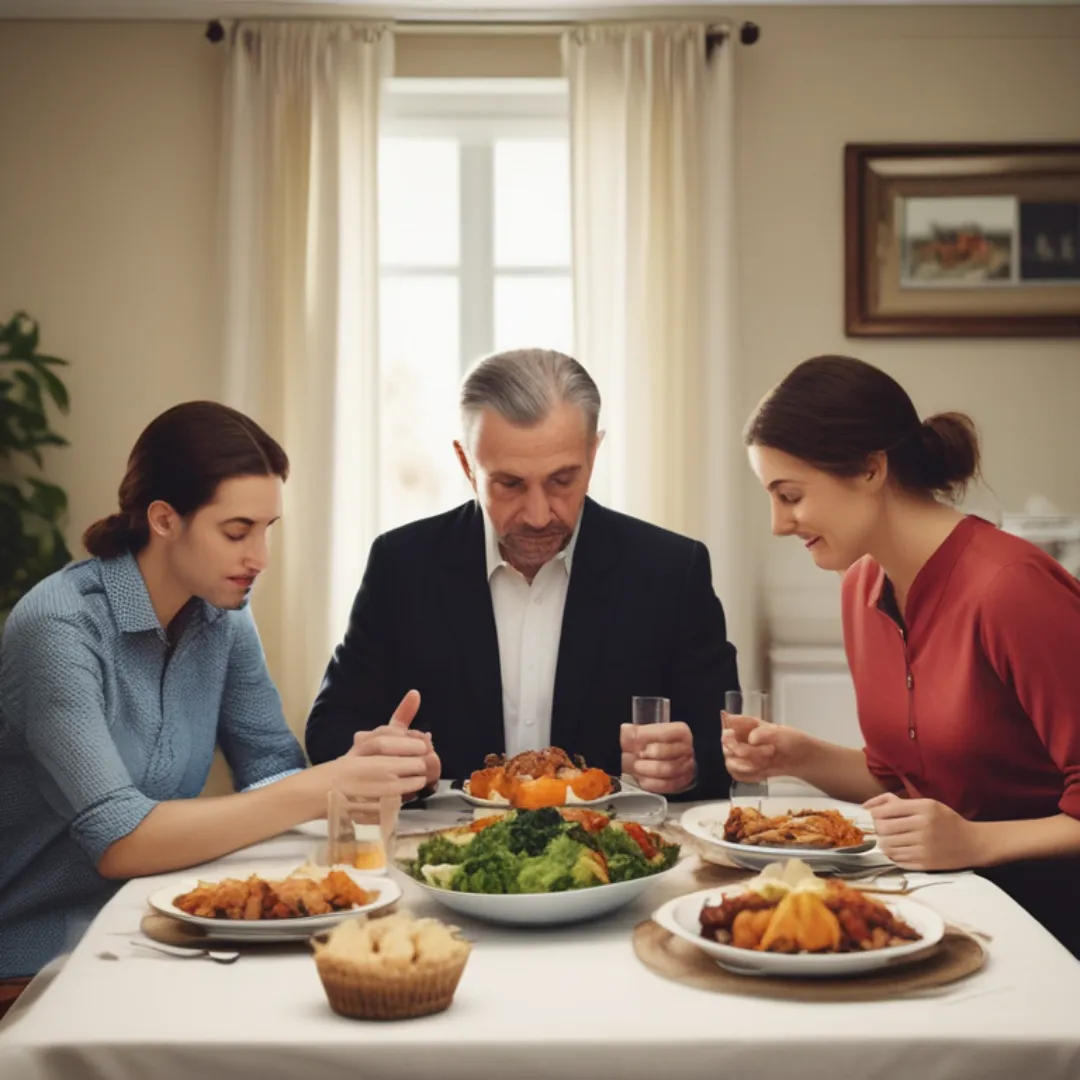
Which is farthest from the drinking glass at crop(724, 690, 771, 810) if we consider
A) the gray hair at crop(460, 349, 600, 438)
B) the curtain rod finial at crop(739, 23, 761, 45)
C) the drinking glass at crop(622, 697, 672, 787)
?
the curtain rod finial at crop(739, 23, 761, 45)

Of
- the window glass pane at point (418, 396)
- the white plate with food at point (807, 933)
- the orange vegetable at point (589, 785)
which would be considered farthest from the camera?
the window glass pane at point (418, 396)

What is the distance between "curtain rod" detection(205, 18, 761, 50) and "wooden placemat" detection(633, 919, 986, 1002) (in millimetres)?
3488

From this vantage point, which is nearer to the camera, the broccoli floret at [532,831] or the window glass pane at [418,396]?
the broccoli floret at [532,831]

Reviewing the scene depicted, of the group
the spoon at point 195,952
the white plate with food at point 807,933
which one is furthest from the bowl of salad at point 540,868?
the spoon at point 195,952

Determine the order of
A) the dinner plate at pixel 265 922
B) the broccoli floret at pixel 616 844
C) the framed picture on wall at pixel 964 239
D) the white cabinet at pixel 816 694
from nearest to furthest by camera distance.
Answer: the dinner plate at pixel 265 922 → the broccoli floret at pixel 616 844 → the white cabinet at pixel 816 694 → the framed picture on wall at pixel 964 239

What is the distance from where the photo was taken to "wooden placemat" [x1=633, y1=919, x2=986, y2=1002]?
3.91 ft

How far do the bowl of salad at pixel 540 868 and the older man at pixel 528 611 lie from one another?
0.78m

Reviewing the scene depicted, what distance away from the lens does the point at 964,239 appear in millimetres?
4336

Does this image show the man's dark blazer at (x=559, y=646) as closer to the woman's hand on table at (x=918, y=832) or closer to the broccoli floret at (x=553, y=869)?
the woman's hand on table at (x=918, y=832)

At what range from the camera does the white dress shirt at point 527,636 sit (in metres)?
2.42

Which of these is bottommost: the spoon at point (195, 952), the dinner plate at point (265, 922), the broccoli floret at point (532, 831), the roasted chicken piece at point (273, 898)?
the spoon at point (195, 952)

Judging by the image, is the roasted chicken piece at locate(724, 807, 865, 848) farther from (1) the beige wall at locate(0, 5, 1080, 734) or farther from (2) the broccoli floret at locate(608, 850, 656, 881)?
(1) the beige wall at locate(0, 5, 1080, 734)

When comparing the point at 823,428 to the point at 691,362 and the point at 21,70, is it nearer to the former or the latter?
the point at 691,362

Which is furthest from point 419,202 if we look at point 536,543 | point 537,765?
point 537,765
